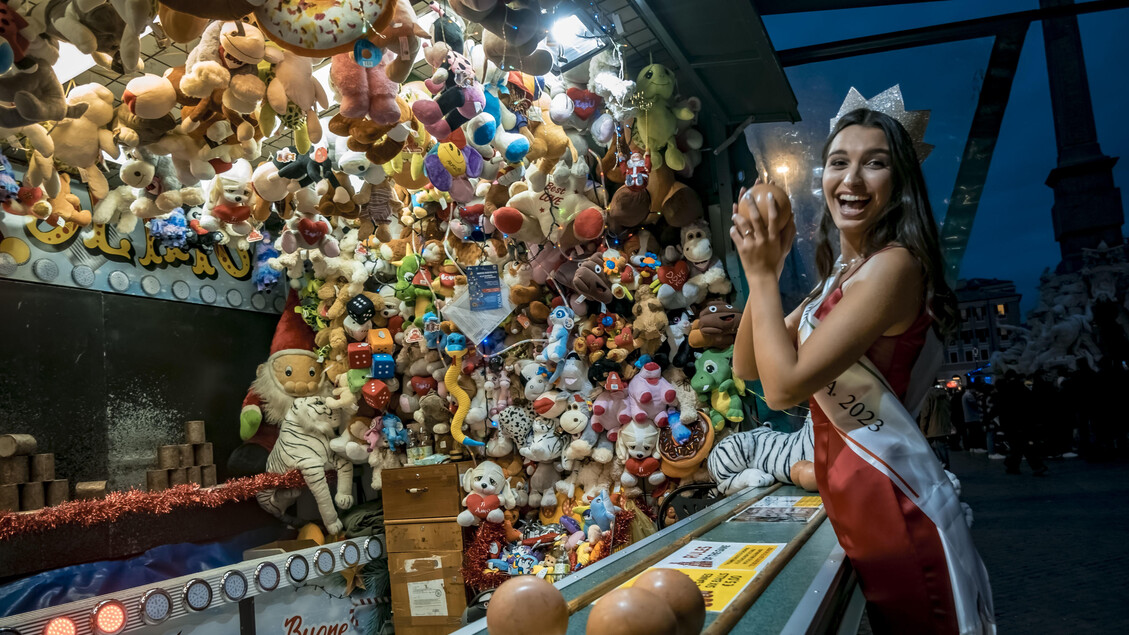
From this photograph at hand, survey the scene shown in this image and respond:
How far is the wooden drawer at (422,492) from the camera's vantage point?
4594mm

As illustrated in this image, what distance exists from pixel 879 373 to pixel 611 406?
308 cm

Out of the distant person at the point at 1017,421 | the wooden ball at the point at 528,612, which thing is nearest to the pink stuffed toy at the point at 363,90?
the wooden ball at the point at 528,612

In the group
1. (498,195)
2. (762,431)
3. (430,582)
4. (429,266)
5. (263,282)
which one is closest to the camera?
(762,431)

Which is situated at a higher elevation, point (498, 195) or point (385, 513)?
point (498, 195)

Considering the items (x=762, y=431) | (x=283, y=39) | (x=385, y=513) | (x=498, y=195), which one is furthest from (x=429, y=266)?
(x=283, y=39)

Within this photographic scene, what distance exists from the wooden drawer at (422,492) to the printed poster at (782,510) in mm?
2807

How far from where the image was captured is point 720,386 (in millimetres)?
3781

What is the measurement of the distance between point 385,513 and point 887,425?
426 centimetres

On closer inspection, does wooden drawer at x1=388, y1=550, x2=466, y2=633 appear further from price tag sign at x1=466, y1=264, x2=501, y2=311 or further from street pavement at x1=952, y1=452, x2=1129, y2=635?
street pavement at x1=952, y1=452, x2=1129, y2=635

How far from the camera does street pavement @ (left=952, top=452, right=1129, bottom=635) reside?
9.34 ft

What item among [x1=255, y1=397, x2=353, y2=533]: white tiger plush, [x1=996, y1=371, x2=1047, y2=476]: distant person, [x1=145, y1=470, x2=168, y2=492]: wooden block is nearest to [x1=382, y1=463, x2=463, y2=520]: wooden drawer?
[x1=255, y1=397, x2=353, y2=533]: white tiger plush

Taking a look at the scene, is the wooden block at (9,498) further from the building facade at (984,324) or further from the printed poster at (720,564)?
the building facade at (984,324)

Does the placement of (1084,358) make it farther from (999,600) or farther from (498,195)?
(498,195)

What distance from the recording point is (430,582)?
15.1 ft
